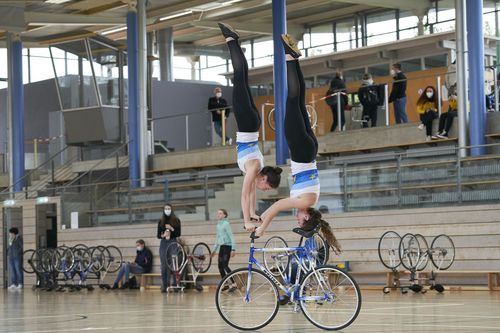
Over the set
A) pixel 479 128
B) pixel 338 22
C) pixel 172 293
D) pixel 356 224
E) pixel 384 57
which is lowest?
pixel 172 293

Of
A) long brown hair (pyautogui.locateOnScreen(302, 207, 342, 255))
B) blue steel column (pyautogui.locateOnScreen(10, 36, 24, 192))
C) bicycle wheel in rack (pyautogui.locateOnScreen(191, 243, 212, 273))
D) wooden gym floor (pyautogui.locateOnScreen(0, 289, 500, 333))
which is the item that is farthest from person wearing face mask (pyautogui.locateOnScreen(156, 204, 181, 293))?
blue steel column (pyautogui.locateOnScreen(10, 36, 24, 192))

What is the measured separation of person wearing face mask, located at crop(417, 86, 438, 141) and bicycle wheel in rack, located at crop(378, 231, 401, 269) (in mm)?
4183

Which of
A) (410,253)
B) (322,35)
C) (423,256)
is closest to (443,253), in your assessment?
(423,256)

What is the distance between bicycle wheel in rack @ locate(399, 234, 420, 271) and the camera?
1939 cm

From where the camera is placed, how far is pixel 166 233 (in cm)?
2341

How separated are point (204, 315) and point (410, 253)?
6602mm

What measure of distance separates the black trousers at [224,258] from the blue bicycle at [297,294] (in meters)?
10.2

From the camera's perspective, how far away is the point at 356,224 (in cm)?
2141

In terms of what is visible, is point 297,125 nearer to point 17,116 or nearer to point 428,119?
point 428,119

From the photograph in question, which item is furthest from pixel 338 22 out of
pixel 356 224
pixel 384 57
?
pixel 356 224

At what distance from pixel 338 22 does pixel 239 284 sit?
30575 millimetres

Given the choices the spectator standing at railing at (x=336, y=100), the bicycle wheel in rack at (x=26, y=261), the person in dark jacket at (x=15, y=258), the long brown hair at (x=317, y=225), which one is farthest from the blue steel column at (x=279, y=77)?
the long brown hair at (x=317, y=225)

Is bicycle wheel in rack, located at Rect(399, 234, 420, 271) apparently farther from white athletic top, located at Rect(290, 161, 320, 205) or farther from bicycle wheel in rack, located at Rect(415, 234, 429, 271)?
white athletic top, located at Rect(290, 161, 320, 205)

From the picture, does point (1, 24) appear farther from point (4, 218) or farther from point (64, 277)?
point (64, 277)
